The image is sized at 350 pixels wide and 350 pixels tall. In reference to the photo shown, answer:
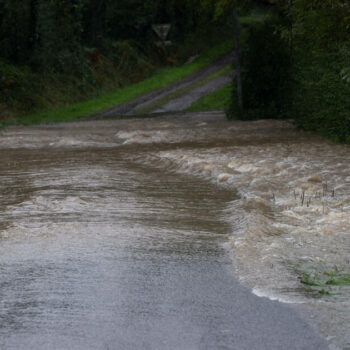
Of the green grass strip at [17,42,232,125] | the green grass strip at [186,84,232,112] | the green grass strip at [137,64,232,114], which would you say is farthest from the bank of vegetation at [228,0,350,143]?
the green grass strip at [17,42,232,125]

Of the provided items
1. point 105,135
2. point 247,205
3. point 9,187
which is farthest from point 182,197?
point 105,135

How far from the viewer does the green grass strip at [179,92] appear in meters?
34.1

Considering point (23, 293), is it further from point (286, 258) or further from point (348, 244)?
point (348, 244)

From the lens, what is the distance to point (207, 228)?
8266 millimetres

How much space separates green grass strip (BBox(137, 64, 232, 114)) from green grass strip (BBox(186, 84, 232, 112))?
154 centimetres

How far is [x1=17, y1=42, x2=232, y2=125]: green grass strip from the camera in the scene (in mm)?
32250

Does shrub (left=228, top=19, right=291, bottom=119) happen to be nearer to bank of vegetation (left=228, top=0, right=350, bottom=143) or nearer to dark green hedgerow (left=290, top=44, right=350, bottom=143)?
bank of vegetation (left=228, top=0, right=350, bottom=143)

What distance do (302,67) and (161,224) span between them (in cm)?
1340

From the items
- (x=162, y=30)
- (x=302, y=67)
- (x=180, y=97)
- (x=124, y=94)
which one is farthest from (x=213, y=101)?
(x=162, y=30)

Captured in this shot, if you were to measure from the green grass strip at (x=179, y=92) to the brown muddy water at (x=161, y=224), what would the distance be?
54.3 feet

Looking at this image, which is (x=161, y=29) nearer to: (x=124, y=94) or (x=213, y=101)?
(x=124, y=94)

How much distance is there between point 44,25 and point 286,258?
32615 mm

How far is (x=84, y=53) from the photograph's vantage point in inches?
1633

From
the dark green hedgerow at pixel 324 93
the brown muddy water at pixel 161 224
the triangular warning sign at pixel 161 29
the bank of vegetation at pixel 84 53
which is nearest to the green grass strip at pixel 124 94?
the bank of vegetation at pixel 84 53
